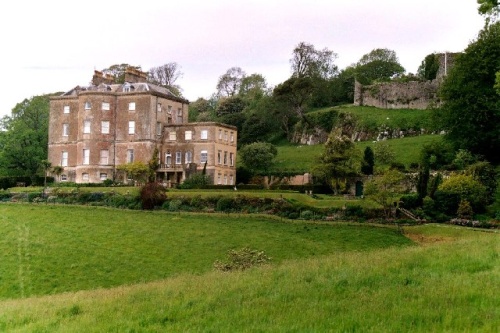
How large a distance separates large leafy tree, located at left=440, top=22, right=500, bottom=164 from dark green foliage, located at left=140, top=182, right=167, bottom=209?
896 inches

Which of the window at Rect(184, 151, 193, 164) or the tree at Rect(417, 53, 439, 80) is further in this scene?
the tree at Rect(417, 53, 439, 80)

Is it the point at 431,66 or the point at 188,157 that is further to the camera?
the point at 431,66

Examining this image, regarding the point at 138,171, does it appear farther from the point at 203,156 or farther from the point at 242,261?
the point at 242,261

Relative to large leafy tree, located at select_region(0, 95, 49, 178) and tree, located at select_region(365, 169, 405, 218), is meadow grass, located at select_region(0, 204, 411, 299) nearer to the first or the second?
tree, located at select_region(365, 169, 405, 218)

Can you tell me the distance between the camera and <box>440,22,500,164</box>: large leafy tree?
160 ft

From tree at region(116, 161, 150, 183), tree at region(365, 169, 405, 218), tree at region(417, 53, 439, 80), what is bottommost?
tree at region(365, 169, 405, 218)

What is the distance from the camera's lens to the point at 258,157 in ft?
206

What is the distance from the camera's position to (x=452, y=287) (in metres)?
12.4

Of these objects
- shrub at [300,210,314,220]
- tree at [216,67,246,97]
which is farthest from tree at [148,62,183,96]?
shrub at [300,210,314,220]

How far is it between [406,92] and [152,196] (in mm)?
43816

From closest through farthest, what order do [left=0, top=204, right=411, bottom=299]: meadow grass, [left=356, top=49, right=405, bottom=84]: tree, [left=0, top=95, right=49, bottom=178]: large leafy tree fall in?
[left=0, top=204, right=411, bottom=299]: meadow grass, [left=0, top=95, right=49, bottom=178]: large leafy tree, [left=356, top=49, right=405, bottom=84]: tree

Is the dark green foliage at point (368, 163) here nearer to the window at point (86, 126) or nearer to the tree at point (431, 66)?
the window at point (86, 126)

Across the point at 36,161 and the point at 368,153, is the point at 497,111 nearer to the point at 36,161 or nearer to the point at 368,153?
the point at 368,153

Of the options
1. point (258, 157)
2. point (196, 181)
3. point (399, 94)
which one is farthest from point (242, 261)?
point (399, 94)
